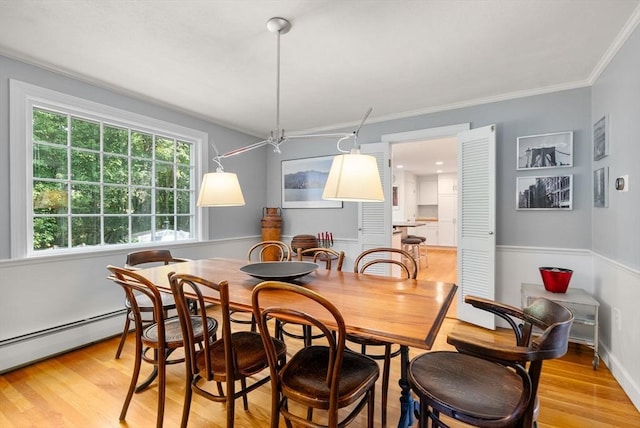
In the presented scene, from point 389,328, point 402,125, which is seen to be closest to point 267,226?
point 402,125

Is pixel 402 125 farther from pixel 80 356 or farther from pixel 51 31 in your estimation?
pixel 80 356

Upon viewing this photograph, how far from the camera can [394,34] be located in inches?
80.4

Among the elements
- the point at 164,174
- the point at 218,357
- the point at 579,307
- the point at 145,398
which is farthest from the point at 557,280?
the point at 164,174

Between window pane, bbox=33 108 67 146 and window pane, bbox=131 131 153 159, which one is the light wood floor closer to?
window pane, bbox=33 108 67 146

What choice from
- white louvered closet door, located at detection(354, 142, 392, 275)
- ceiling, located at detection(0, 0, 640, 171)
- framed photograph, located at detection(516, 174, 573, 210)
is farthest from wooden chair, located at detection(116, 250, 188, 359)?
framed photograph, located at detection(516, 174, 573, 210)

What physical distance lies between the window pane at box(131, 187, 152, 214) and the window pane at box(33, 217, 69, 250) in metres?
0.62

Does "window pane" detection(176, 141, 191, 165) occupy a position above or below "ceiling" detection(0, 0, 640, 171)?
below

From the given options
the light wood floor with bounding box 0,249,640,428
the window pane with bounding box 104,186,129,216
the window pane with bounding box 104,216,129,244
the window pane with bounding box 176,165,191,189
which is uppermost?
the window pane with bounding box 176,165,191,189

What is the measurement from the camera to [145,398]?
201cm

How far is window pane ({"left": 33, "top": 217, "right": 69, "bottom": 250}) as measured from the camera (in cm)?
254

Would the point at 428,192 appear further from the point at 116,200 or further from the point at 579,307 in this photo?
the point at 116,200

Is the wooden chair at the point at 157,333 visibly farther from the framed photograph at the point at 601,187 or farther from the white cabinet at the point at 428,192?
the white cabinet at the point at 428,192

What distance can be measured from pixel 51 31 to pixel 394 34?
230cm

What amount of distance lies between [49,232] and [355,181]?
9.15 ft
